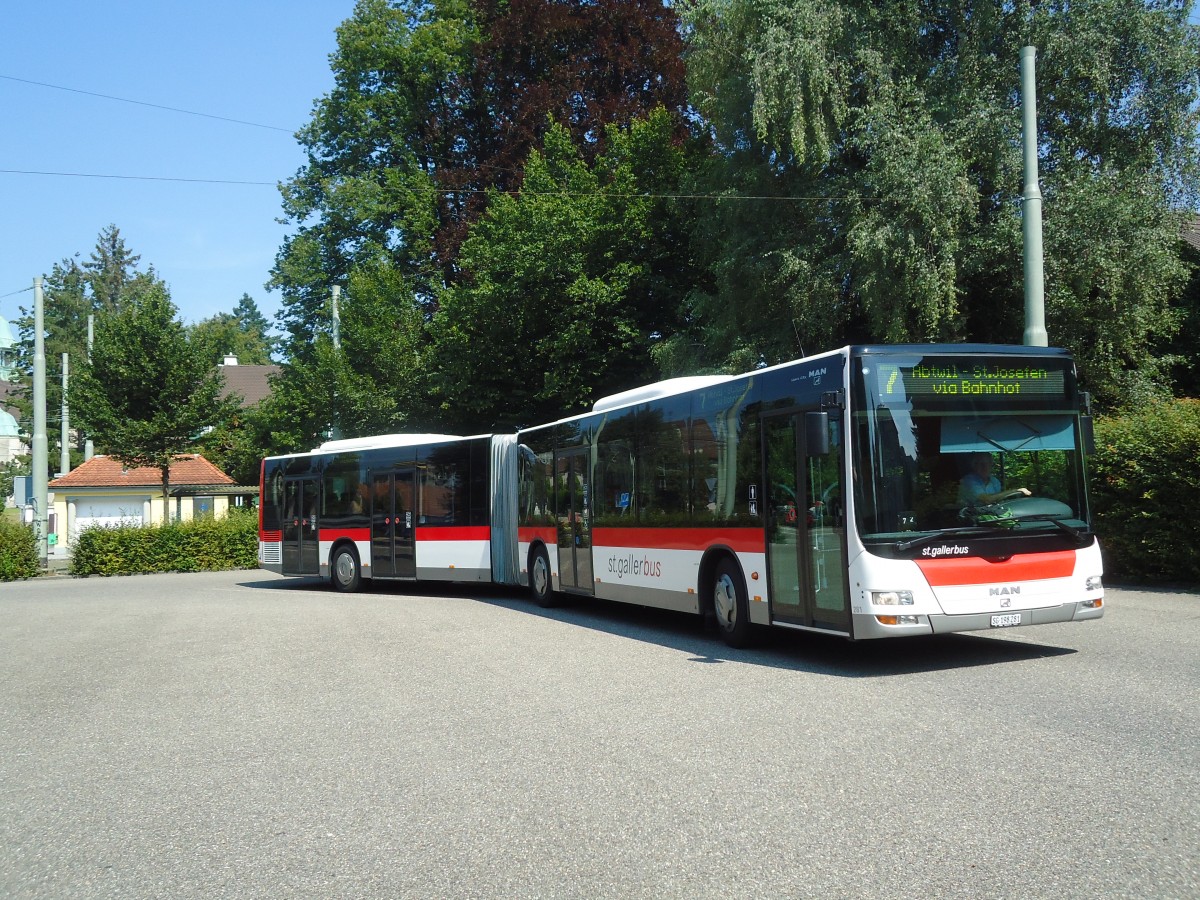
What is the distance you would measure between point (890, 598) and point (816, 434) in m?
1.45

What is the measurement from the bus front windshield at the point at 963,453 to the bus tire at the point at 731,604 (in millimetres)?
2314

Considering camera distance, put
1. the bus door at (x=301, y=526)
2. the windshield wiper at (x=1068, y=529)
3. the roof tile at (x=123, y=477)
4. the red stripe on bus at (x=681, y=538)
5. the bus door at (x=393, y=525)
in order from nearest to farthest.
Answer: the windshield wiper at (x=1068, y=529) < the red stripe on bus at (x=681, y=538) < the bus door at (x=393, y=525) < the bus door at (x=301, y=526) < the roof tile at (x=123, y=477)

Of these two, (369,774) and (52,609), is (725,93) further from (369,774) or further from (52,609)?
(369,774)

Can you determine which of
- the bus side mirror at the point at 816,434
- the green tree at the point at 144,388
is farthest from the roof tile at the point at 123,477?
the bus side mirror at the point at 816,434

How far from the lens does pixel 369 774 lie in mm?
6648

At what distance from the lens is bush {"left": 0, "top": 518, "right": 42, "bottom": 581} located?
3016 cm

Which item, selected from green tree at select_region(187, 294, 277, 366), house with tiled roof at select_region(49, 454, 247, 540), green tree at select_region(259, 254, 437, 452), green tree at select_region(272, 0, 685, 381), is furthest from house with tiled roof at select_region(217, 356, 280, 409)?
green tree at select_region(259, 254, 437, 452)

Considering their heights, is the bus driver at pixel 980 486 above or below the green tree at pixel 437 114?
below

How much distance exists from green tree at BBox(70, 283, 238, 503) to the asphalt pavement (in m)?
22.9

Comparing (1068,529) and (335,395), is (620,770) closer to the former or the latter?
(1068,529)

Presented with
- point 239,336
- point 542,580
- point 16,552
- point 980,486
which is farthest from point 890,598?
point 239,336

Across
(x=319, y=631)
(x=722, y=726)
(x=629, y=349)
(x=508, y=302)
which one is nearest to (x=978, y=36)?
(x=629, y=349)

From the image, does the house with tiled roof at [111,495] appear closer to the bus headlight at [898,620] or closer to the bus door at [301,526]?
the bus door at [301,526]

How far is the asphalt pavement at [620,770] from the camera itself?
4.73m
